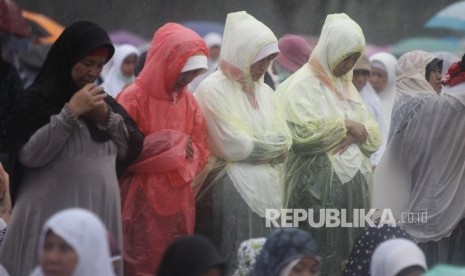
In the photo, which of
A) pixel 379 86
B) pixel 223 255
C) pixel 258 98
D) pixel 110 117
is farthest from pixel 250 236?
pixel 379 86

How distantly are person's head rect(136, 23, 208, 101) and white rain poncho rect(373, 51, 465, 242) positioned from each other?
5.46 feet

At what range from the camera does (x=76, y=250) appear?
6.79 metres

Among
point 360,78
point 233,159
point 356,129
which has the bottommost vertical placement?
point 233,159

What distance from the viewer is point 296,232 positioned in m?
7.46

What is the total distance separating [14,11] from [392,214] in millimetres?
3651

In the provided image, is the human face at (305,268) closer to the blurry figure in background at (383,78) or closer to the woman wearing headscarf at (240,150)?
the woman wearing headscarf at (240,150)

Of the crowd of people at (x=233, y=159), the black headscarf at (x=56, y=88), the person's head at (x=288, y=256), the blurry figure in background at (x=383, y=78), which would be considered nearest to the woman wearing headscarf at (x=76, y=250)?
the crowd of people at (x=233, y=159)

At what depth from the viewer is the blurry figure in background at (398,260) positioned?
759 cm

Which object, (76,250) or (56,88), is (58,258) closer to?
(76,250)

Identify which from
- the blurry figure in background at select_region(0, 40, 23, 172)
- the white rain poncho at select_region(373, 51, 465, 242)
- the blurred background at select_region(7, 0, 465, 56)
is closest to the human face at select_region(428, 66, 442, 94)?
the white rain poncho at select_region(373, 51, 465, 242)

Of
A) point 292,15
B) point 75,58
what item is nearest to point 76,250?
point 75,58

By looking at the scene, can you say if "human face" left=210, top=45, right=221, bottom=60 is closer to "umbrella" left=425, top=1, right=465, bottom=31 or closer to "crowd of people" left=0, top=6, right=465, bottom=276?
"umbrella" left=425, top=1, right=465, bottom=31

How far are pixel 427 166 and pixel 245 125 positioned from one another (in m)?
1.29

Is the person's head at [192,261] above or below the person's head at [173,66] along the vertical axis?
below
